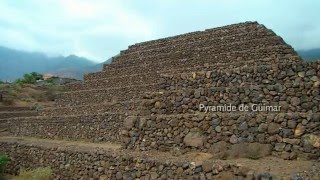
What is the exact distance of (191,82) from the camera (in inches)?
409

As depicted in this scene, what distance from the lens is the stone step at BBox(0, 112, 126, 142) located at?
46.5 feet

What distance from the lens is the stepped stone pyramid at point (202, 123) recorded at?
7.72 meters

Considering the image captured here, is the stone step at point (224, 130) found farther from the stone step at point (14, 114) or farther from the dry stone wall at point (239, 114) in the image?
the stone step at point (14, 114)

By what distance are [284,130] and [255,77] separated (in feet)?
6.18

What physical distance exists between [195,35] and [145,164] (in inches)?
407

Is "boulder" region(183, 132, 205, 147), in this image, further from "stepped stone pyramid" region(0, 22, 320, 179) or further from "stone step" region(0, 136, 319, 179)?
"stone step" region(0, 136, 319, 179)

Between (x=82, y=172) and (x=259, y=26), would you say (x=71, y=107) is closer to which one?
(x=82, y=172)

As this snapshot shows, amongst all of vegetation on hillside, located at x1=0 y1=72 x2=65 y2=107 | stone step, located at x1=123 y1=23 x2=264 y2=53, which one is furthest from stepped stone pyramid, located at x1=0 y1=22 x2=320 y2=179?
vegetation on hillside, located at x1=0 y1=72 x2=65 y2=107

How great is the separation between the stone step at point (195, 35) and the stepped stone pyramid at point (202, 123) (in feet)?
0.72

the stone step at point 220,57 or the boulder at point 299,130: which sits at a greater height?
the stone step at point 220,57

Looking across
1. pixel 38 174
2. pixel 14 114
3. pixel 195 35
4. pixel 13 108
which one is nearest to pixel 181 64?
pixel 195 35

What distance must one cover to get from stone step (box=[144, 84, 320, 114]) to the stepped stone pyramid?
0.07 ft

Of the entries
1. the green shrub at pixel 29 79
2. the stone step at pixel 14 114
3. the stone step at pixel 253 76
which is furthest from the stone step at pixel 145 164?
the green shrub at pixel 29 79

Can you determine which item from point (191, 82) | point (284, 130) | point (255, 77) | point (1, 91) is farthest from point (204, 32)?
point (1, 91)
